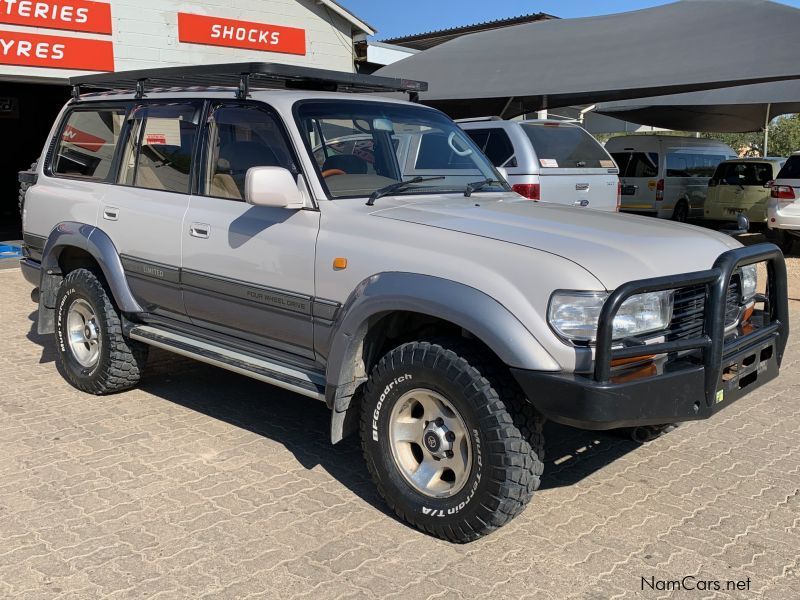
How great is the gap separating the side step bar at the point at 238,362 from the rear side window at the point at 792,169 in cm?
1112

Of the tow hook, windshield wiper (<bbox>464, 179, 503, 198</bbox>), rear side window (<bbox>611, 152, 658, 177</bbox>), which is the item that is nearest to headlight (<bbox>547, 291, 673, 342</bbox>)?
windshield wiper (<bbox>464, 179, 503, 198</bbox>)

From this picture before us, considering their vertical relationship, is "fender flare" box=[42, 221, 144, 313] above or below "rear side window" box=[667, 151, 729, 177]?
below

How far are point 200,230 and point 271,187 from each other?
2.85 ft

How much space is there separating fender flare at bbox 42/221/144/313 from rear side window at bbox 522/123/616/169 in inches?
224

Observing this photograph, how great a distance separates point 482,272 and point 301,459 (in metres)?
1.78

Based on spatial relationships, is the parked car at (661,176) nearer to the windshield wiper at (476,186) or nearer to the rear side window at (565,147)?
the rear side window at (565,147)

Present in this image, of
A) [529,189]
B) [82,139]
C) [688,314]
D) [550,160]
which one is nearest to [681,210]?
[550,160]

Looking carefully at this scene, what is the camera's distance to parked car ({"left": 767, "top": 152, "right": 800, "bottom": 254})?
1255cm

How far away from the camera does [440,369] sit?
3.37m

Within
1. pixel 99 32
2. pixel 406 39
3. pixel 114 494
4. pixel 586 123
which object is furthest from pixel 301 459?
pixel 406 39

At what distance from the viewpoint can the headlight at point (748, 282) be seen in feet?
12.9

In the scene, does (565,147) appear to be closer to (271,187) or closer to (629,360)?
(271,187)

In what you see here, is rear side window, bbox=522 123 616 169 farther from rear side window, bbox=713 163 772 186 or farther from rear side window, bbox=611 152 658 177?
rear side window, bbox=611 152 658 177

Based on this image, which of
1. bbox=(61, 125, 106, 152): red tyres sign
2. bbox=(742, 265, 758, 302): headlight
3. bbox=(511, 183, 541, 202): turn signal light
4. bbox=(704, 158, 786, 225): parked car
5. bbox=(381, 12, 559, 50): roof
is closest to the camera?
bbox=(742, 265, 758, 302): headlight
